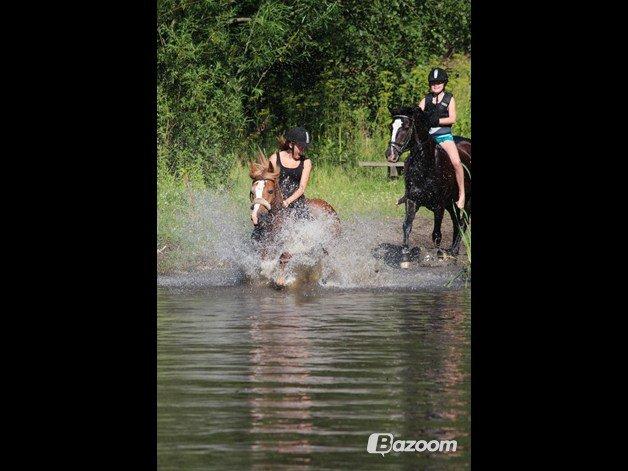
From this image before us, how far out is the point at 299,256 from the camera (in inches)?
752

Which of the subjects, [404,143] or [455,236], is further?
[455,236]

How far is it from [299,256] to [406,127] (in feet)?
11.8

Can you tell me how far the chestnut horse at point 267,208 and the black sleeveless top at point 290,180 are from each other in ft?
1.13

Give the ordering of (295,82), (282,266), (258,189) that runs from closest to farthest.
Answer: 1. (258,189)
2. (282,266)
3. (295,82)

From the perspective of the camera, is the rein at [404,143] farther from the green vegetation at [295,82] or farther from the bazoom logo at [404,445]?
the bazoom logo at [404,445]

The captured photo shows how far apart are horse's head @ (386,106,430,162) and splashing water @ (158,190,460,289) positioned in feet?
4.32

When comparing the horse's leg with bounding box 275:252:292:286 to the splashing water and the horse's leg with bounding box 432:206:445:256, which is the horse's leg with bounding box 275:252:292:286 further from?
the horse's leg with bounding box 432:206:445:256

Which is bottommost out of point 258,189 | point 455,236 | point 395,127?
point 455,236

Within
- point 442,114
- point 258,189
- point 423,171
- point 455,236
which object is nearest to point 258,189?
point 258,189

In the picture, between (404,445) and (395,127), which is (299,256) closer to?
(395,127)

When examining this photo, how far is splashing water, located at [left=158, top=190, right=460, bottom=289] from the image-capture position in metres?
19.2

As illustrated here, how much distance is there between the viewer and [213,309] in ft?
55.2
